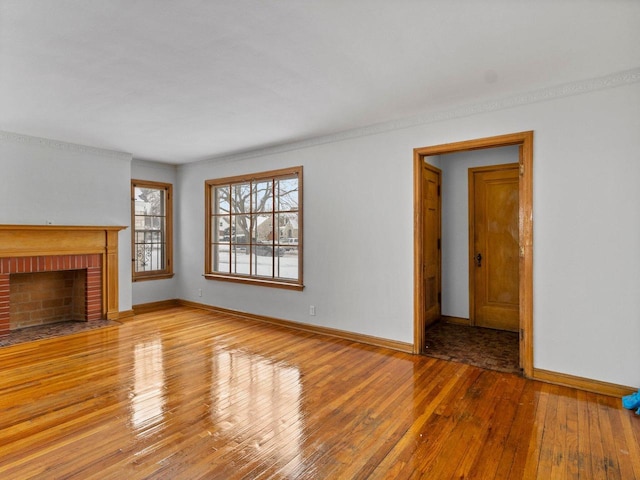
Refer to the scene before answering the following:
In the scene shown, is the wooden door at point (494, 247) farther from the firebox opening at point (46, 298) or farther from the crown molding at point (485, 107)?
the firebox opening at point (46, 298)

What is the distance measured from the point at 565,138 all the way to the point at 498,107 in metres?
0.65

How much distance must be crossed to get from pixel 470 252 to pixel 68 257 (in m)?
5.56

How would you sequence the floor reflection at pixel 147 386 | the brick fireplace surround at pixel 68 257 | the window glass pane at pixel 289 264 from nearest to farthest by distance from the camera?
the floor reflection at pixel 147 386 < the brick fireplace surround at pixel 68 257 < the window glass pane at pixel 289 264

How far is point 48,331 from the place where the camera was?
4758mm

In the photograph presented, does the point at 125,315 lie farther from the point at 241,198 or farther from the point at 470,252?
the point at 470,252

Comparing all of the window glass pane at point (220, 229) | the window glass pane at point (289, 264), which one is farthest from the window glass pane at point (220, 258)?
the window glass pane at point (289, 264)

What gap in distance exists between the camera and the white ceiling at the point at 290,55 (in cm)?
207

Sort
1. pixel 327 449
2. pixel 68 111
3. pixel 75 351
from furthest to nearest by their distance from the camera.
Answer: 1. pixel 75 351
2. pixel 68 111
3. pixel 327 449

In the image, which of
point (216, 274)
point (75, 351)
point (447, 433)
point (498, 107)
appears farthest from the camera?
point (216, 274)

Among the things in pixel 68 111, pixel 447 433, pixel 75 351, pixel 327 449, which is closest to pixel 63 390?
pixel 75 351

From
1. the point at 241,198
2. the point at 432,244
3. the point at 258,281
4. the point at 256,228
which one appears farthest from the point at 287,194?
the point at 432,244

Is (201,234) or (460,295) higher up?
(201,234)

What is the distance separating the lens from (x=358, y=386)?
314 centimetres

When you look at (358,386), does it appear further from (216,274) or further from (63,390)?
(216,274)
